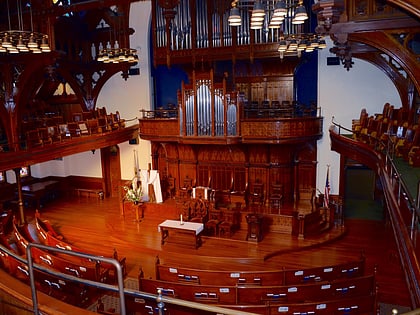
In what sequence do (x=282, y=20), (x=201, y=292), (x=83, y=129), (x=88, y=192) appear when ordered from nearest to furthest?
1. (x=282, y=20)
2. (x=201, y=292)
3. (x=83, y=129)
4. (x=88, y=192)

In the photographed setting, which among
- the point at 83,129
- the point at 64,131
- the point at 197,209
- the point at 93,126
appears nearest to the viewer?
the point at 197,209

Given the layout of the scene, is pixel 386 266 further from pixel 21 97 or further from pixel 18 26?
pixel 18 26

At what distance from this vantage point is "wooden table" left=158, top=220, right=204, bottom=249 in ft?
39.7

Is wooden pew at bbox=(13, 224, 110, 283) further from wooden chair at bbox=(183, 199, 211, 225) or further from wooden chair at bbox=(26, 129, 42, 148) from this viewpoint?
wooden chair at bbox=(183, 199, 211, 225)

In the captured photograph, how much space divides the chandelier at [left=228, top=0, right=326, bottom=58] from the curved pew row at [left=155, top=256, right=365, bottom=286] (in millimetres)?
5125

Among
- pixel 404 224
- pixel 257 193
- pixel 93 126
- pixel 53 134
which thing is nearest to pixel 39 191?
pixel 93 126

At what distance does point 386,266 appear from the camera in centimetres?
1049

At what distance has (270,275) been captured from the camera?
810 cm

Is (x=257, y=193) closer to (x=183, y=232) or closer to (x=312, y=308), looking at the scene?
(x=183, y=232)

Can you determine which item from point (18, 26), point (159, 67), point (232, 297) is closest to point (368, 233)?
point (232, 297)

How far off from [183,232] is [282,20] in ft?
25.9

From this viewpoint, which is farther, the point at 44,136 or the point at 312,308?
the point at 44,136

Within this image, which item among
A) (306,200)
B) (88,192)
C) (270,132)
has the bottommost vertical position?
(88,192)

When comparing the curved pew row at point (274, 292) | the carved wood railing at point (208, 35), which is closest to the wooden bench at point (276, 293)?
the curved pew row at point (274, 292)
